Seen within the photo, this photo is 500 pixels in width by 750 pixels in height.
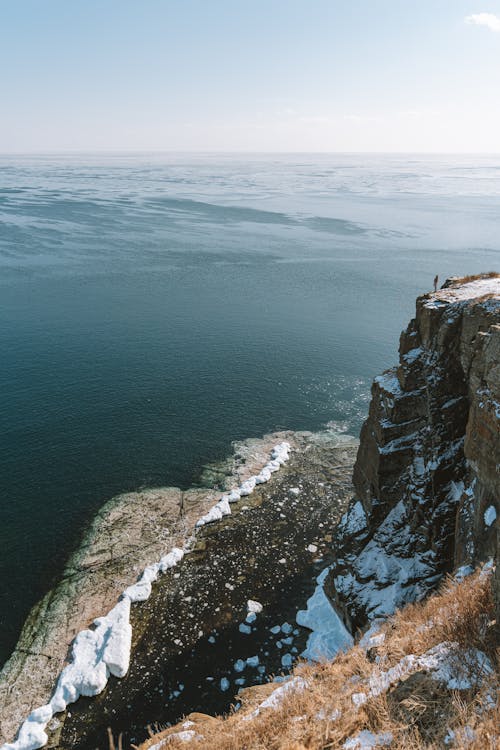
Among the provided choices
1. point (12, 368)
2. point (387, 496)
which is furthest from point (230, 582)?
point (12, 368)

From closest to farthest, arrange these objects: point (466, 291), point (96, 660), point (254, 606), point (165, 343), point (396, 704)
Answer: point (396, 704), point (96, 660), point (466, 291), point (254, 606), point (165, 343)

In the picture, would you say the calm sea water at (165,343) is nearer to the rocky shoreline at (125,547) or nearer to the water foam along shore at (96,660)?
the rocky shoreline at (125,547)

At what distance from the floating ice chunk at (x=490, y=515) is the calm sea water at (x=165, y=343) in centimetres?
2209

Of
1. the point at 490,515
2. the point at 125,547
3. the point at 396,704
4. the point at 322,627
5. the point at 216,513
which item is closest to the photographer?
the point at 396,704

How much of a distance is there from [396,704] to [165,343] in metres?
46.9

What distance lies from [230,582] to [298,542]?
5.02 m

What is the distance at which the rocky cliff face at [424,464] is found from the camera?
1725 cm

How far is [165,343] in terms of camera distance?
52.2 metres

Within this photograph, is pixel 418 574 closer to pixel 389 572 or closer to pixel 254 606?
pixel 389 572

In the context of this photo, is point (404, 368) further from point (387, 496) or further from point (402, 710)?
point (402, 710)

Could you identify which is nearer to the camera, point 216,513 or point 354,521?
point 354,521

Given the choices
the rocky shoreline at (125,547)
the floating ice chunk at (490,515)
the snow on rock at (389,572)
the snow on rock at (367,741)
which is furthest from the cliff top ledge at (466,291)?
the snow on rock at (367,741)

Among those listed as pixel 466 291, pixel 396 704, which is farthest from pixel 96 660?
pixel 466 291

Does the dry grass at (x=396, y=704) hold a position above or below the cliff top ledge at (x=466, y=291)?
below
